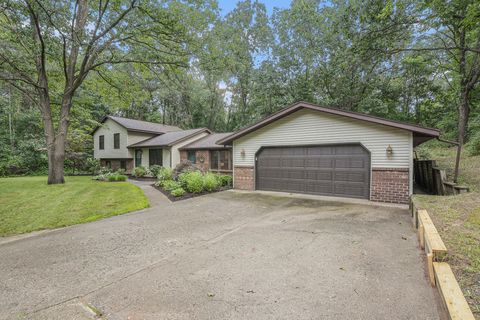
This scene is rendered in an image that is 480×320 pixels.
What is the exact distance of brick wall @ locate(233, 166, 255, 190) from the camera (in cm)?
1046

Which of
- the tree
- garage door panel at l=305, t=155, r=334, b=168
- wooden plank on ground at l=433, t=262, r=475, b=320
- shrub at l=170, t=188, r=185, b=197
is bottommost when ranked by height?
shrub at l=170, t=188, r=185, b=197

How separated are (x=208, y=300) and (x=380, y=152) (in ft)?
24.8

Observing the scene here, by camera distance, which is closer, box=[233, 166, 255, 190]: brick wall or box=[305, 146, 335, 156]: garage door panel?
box=[305, 146, 335, 156]: garage door panel

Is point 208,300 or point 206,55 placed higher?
point 206,55

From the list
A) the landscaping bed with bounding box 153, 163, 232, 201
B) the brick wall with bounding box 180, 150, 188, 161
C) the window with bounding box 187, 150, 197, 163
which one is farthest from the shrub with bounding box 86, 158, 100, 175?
the landscaping bed with bounding box 153, 163, 232, 201

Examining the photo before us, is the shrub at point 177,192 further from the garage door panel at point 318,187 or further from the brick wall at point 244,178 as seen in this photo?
the garage door panel at point 318,187

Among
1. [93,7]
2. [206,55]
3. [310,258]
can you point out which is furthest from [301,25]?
[310,258]

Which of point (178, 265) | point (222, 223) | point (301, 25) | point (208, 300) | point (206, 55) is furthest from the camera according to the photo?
point (301, 25)

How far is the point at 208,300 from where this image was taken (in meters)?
2.49

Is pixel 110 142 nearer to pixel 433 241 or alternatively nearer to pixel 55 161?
pixel 55 161

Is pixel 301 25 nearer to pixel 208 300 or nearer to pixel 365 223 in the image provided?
pixel 365 223

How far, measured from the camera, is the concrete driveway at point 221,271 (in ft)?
7.70

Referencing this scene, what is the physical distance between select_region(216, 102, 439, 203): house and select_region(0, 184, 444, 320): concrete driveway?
7.94ft

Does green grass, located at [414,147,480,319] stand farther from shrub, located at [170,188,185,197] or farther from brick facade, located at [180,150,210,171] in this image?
brick facade, located at [180,150,210,171]
